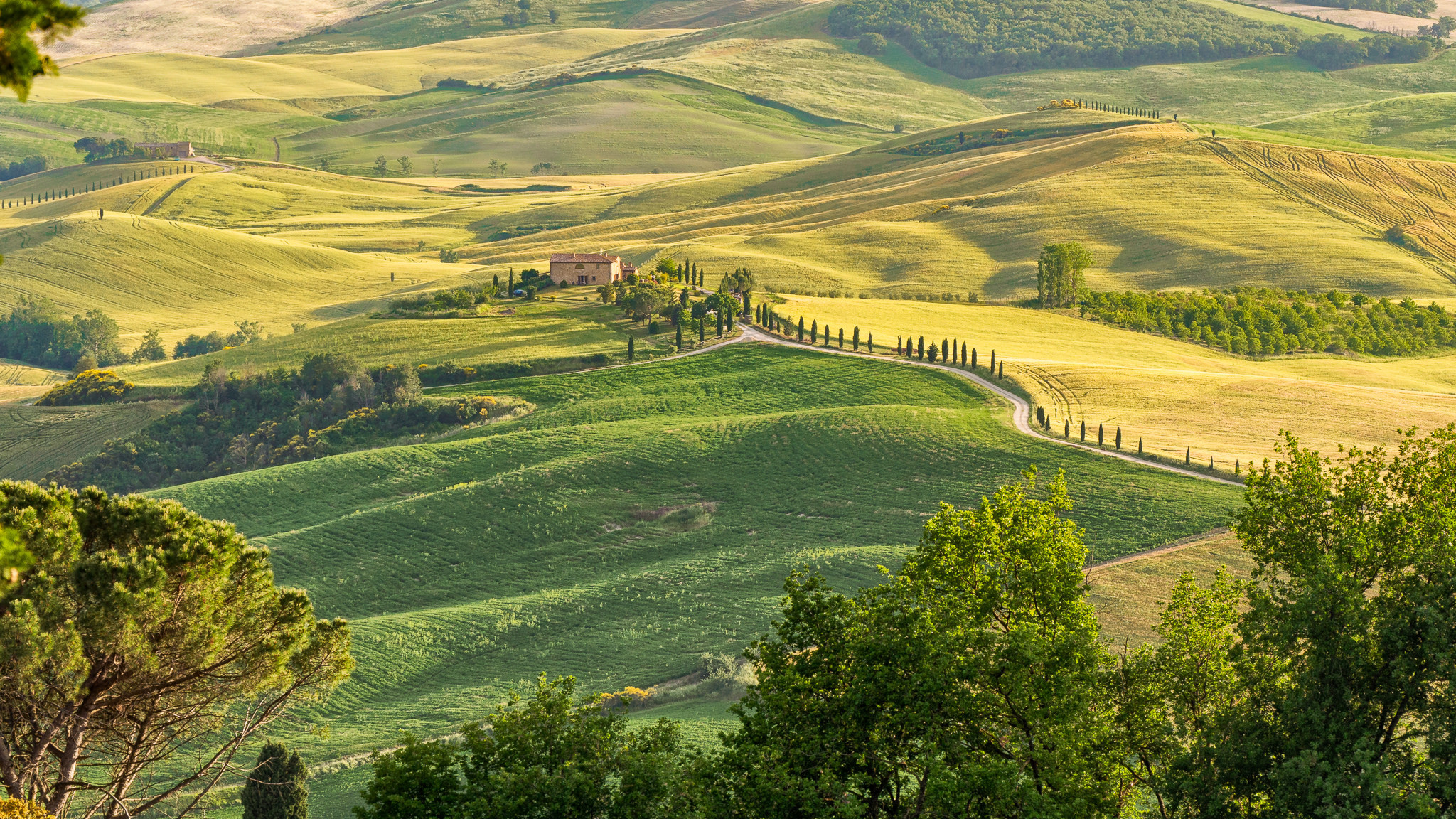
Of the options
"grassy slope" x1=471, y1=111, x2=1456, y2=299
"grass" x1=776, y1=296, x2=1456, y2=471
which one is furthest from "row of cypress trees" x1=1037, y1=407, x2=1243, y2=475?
"grassy slope" x1=471, y1=111, x2=1456, y2=299

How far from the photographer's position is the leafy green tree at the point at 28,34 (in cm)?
1061

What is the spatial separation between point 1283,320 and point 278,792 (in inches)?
3898

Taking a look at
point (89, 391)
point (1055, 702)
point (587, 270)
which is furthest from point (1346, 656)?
point (89, 391)

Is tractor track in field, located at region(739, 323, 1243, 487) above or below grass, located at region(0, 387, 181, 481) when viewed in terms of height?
above

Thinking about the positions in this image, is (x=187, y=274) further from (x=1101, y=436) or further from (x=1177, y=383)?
(x=1101, y=436)

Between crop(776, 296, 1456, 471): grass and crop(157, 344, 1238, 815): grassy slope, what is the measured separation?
684 centimetres

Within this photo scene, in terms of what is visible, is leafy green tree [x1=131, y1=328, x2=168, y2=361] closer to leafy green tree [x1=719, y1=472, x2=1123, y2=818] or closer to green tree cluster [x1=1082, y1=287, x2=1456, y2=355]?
green tree cluster [x1=1082, y1=287, x2=1456, y2=355]

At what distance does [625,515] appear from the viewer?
7050cm

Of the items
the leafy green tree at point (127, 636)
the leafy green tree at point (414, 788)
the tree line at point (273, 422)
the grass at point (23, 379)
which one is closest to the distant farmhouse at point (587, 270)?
the tree line at point (273, 422)

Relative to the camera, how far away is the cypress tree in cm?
3366

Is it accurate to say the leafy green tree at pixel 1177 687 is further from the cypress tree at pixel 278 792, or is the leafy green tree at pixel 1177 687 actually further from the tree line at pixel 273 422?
the tree line at pixel 273 422

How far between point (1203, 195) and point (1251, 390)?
7397 cm

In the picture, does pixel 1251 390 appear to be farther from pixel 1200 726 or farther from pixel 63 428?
pixel 63 428

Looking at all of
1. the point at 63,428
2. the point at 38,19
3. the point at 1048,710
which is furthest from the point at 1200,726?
the point at 63,428
